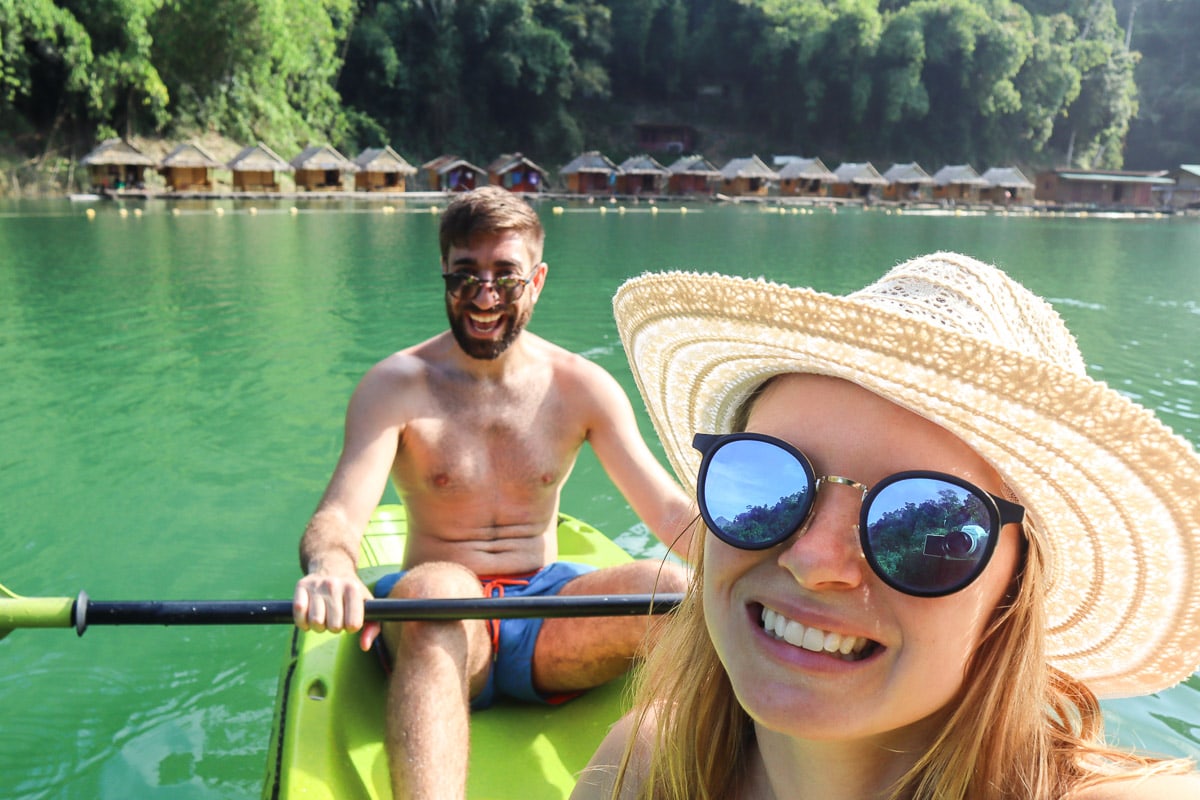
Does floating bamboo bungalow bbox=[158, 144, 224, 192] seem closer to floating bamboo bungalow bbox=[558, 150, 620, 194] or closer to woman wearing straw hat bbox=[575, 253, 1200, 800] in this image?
floating bamboo bungalow bbox=[558, 150, 620, 194]

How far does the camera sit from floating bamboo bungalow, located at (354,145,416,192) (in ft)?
117

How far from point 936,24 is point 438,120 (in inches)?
1125

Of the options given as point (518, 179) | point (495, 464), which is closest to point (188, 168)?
point (518, 179)

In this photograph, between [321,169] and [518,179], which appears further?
[518,179]

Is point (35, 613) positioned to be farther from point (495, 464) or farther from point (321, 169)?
point (321, 169)

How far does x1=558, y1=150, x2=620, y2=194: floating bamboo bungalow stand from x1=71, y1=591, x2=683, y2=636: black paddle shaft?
131 feet

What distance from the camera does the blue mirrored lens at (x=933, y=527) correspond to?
2.89 ft

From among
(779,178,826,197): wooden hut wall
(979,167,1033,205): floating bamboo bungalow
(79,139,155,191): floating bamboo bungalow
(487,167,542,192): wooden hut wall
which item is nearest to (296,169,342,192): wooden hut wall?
(79,139,155,191): floating bamboo bungalow

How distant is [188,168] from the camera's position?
105 feet

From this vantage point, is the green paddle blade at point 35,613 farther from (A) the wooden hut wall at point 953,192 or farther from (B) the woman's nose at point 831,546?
(A) the wooden hut wall at point 953,192

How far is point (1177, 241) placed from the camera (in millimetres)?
28625

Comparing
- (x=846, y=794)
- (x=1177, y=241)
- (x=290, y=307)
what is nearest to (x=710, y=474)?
(x=846, y=794)

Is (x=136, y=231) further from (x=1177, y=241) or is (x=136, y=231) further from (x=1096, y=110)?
(x=1096, y=110)

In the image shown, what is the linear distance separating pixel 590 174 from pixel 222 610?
138ft
